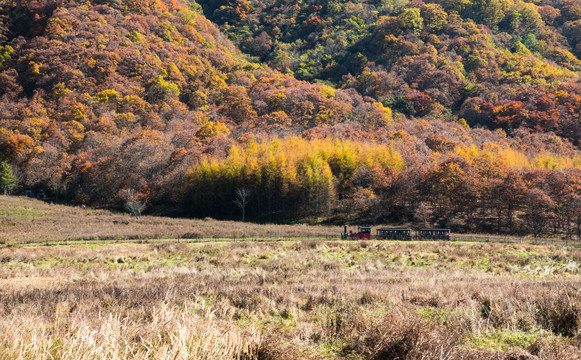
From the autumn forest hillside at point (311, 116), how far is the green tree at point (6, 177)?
11.5ft

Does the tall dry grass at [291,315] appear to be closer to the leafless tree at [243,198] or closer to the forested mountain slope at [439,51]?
the leafless tree at [243,198]

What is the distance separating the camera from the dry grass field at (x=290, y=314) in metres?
4.15

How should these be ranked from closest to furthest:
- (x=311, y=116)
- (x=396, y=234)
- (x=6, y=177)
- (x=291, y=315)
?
(x=291, y=315)
(x=396, y=234)
(x=6, y=177)
(x=311, y=116)

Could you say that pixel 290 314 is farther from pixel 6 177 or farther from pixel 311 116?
pixel 6 177

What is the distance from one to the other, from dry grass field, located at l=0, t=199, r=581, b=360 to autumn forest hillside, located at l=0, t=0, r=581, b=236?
2863 centimetres

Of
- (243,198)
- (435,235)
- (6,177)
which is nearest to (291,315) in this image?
(435,235)

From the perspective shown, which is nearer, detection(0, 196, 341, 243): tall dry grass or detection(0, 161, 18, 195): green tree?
detection(0, 196, 341, 243): tall dry grass

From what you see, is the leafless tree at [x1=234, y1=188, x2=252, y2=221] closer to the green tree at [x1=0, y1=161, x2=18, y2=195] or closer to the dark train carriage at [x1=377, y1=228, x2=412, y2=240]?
the dark train carriage at [x1=377, y1=228, x2=412, y2=240]

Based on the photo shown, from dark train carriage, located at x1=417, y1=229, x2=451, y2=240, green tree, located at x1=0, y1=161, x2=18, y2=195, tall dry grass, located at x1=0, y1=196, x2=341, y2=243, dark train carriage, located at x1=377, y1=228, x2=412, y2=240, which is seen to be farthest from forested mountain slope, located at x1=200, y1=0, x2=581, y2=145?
green tree, located at x1=0, y1=161, x2=18, y2=195

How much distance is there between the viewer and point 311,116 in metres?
77.9

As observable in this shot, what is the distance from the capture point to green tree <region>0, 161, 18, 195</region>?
60125 millimetres

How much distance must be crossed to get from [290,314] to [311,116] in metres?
72.2

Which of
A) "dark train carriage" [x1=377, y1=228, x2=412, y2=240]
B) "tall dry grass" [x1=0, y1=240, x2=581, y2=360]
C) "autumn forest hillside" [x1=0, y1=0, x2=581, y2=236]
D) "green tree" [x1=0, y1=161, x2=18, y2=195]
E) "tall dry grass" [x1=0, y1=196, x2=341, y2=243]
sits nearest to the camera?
"tall dry grass" [x1=0, y1=240, x2=581, y2=360]

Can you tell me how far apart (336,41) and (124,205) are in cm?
10863
